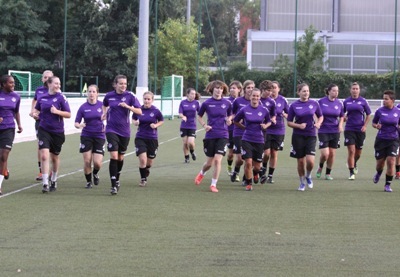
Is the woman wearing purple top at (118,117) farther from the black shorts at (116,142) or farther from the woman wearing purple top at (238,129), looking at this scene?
the woman wearing purple top at (238,129)

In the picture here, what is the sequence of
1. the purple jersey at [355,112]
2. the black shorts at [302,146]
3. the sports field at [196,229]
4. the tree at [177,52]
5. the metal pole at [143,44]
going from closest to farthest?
the sports field at [196,229], the black shorts at [302,146], the purple jersey at [355,112], the metal pole at [143,44], the tree at [177,52]

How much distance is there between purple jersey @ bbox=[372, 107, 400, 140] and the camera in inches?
645

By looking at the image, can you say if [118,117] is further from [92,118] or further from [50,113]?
[50,113]

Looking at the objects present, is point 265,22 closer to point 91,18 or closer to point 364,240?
point 91,18

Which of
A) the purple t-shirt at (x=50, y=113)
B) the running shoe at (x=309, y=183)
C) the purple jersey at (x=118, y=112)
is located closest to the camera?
the purple t-shirt at (x=50, y=113)

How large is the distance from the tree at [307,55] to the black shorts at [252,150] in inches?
1825

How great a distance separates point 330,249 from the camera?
10.1 metres

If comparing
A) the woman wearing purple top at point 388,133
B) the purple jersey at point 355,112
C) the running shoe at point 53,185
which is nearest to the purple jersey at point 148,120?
the running shoe at point 53,185

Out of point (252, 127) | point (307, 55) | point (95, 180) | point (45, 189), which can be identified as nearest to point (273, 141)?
point (252, 127)

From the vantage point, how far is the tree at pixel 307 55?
63.4 metres

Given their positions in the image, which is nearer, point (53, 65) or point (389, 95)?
point (389, 95)

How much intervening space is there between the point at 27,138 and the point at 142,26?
12.0 meters

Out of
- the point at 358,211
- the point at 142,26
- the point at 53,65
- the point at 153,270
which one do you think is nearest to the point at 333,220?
the point at 358,211

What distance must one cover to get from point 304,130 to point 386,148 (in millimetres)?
1492
